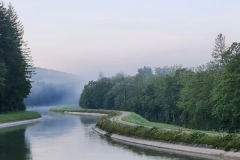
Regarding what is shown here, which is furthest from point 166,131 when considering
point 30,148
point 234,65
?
point 234,65

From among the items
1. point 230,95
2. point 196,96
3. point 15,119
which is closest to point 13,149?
point 230,95

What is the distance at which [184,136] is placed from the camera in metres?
45.5

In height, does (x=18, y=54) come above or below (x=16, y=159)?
above

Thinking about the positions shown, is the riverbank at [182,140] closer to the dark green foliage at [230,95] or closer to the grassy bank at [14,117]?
the dark green foliage at [230,95]

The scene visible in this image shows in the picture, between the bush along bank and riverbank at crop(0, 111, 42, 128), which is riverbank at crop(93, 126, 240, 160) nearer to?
the bush along bank

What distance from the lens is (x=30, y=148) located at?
1908 inches

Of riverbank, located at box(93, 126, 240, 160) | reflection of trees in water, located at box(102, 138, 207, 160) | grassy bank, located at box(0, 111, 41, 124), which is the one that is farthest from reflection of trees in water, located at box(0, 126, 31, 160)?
grassy bank, located at box(0, 111, 41, 124)

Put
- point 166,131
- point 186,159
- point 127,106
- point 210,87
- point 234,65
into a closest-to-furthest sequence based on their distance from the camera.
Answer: point 186,159
point 166,131
point 234,65
point 210,87
point 127,106

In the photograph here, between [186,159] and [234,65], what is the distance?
3869 cm

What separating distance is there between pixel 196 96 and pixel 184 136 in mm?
49812

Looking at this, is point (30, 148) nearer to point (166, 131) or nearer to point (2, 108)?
point (166, 131)

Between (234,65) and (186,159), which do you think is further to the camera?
(234,65)

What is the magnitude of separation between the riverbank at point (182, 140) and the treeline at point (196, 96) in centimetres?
2077

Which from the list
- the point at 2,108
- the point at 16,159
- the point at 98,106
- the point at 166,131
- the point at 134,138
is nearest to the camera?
the point at 16,159
